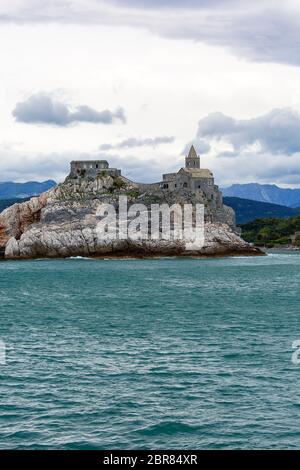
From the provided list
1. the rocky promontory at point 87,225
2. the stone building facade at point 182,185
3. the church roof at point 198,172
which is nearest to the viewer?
the rocky promontory at point 87,225

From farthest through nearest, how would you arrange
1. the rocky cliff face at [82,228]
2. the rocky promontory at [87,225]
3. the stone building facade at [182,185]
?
the stone building facade at [182,185]
the rocky promontory at [87,225]
the rocky cliff face at [82,228]

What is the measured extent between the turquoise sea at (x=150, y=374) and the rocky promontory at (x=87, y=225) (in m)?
84.4

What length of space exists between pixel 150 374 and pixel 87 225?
124243 millimetres

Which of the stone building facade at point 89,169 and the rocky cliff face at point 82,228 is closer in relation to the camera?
the rocky cliff face at point 82,228

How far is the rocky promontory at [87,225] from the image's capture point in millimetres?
158250

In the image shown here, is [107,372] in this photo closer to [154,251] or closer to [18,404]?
[18,404]

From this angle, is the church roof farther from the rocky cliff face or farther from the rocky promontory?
the rocky cliff face

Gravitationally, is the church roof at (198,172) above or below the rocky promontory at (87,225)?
above

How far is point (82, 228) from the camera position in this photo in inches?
6220

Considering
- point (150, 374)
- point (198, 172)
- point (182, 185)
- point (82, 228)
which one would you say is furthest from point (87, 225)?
point (150, 374)

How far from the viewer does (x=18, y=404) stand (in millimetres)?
30719

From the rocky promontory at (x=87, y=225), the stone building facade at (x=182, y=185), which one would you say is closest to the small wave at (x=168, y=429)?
the rocky promontory at (x=87, y=225)

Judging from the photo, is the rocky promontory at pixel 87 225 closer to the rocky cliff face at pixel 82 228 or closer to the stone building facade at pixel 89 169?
the rocky cliff face at pixel 82 228
